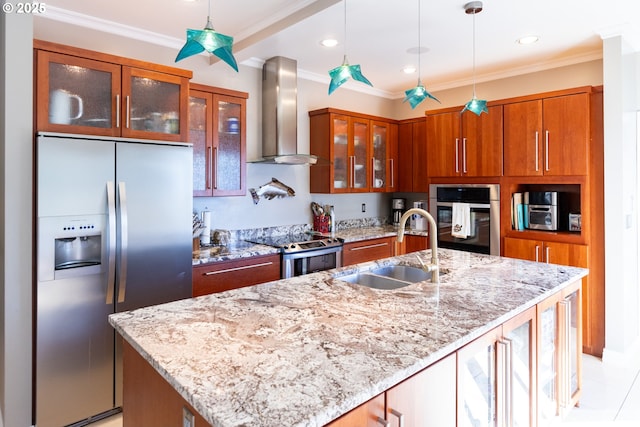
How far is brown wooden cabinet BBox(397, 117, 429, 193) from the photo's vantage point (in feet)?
16.0

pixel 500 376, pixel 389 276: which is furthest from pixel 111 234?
pixel 500 376

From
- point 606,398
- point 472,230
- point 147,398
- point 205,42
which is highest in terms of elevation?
point 205,42

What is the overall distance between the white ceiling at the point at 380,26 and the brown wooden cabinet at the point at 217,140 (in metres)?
Result: 0.48

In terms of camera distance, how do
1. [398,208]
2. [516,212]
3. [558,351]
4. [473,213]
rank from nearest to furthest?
[558,351] → [516,212] → [473,213] → [398,208]

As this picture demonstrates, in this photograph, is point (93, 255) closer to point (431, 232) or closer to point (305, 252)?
point (305, 252)

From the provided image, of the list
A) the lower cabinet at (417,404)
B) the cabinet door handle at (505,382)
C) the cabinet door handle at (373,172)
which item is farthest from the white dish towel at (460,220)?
the lower cabinet at (417,404)

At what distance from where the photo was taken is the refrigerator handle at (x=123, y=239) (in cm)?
247

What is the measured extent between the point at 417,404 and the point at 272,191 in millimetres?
3130

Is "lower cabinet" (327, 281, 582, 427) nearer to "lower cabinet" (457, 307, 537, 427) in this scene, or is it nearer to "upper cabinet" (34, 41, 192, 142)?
"lower cabinet" (457, 307, 537, 427)

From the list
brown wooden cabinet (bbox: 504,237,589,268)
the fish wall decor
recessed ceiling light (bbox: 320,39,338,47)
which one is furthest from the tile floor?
recessed ceiling light (bbox: 320,39,338,47)

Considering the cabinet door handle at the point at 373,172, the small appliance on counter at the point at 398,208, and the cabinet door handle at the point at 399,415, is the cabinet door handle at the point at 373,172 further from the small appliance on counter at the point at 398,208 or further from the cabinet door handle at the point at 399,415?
the cabinet door handle at the point at 399,415

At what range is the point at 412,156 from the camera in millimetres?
4980

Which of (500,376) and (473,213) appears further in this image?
(473,213)

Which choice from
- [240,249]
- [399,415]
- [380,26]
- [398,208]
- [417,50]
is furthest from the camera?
[398,208]
